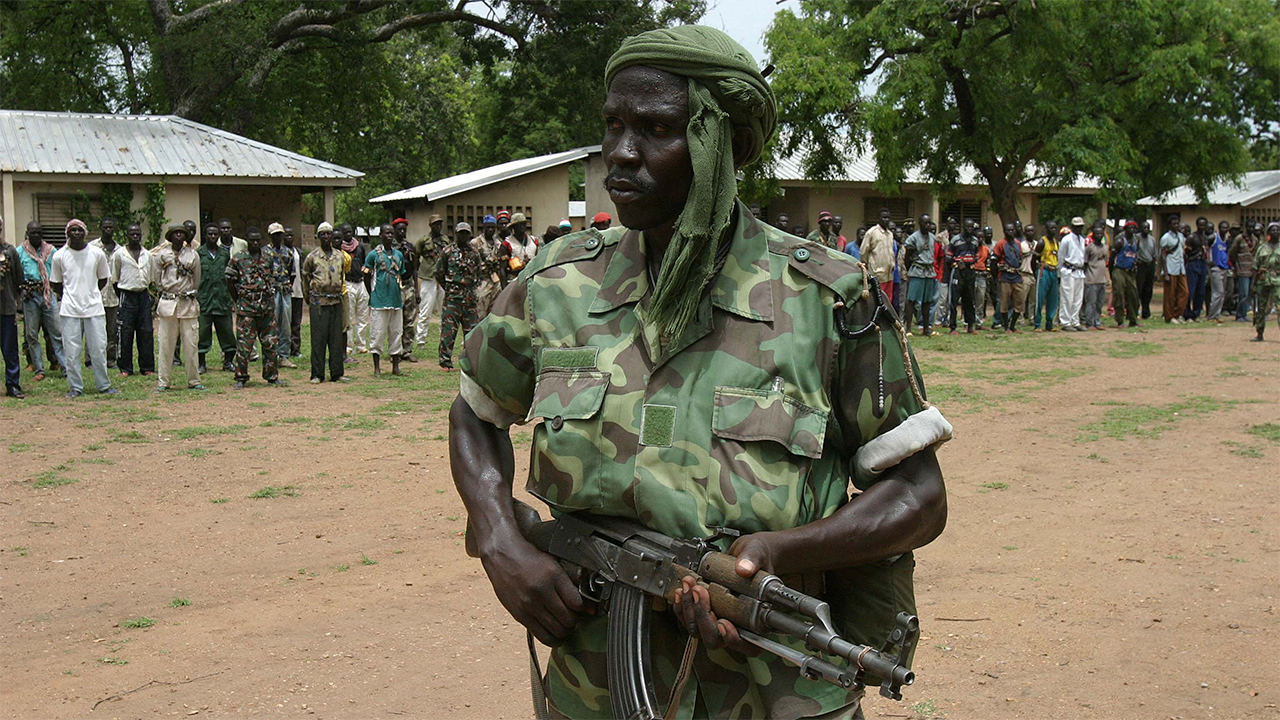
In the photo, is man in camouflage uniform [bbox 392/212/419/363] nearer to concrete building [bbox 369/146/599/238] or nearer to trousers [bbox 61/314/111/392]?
trousers [bbox 61/314/111/392]

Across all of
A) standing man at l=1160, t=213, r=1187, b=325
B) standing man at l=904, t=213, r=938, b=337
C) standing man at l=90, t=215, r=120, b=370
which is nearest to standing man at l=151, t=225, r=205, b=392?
standing man at l=90, t=215, r=120, b=370

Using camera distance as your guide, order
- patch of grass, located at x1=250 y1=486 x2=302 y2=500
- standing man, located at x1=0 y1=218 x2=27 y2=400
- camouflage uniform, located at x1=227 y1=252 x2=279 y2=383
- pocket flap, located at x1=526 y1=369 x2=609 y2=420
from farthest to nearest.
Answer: camouflage uniform, located at x1=227 y1=252 x2=279 y2=383
standing man, located at x1=0 y1=218 x2=27 y2=400
patch of grass, located at x1=250 y1=486 x2=302 y2=500
pocket flap, located at x1=526 y1=369 x2=609 y2=420

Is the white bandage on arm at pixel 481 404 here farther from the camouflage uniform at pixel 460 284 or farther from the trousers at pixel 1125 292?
the trousers at pixel 1125 292

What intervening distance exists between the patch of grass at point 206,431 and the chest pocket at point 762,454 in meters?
8.50

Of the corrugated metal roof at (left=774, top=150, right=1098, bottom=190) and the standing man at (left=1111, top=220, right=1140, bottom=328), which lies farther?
the corrugated metal roof at (left=774, top=150, right=1098, bottom=190)

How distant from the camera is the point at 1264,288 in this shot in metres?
16.5

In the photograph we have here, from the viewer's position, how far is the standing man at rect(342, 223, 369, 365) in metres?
13.8

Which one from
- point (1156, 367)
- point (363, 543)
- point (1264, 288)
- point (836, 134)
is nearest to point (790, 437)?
point (363, 543)

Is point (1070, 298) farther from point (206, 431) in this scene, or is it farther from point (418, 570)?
point (418, 570)

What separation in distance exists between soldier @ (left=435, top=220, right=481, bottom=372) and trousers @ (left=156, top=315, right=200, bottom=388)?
263 centimetres

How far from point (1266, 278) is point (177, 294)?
14.3 m

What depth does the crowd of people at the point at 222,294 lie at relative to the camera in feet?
37.8

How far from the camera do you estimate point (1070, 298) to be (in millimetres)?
18469

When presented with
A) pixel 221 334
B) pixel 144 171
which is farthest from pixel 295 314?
pixel 144 171
